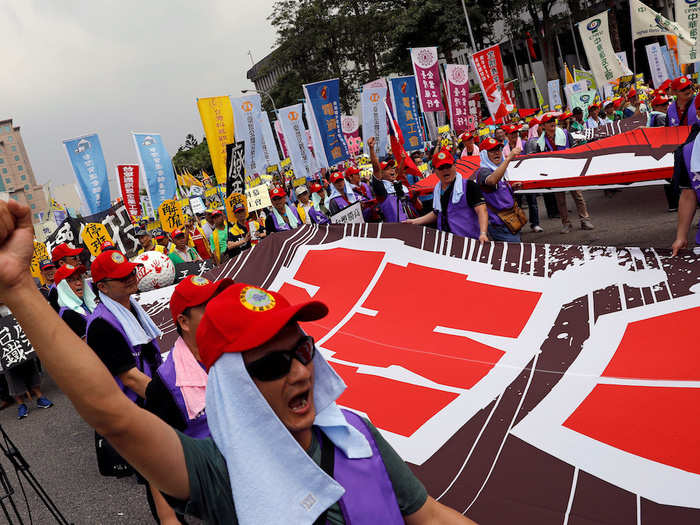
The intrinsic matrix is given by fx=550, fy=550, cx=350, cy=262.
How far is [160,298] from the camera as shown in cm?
684

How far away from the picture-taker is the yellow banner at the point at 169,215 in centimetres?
1128

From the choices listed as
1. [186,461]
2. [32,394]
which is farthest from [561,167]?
[32,394]

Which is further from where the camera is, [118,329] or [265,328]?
[118,329]

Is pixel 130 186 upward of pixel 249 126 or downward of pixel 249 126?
downward

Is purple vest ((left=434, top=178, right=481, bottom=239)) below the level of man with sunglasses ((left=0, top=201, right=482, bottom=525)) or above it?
below

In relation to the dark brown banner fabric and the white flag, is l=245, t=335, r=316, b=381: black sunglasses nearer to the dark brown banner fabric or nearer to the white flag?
the dark brown banner fabric

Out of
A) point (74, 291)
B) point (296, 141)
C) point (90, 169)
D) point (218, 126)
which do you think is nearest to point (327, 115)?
point (296, 141)

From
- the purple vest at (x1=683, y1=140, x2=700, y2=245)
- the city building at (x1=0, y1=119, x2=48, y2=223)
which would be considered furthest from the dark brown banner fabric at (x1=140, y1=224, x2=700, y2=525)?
the city building at (x1=0, y1=119, x2=48, y2=223)

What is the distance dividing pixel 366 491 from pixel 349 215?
19.7ft

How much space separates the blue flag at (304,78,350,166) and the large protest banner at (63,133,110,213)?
16.5 ft

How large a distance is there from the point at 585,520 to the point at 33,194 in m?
102

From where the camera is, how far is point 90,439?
20.2 feet

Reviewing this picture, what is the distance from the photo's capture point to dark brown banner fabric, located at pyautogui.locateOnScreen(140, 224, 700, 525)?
8.27ft

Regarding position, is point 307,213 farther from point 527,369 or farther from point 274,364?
point 274,364
